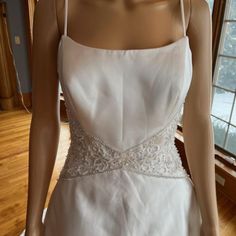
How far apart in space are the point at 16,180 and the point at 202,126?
197 centimetres

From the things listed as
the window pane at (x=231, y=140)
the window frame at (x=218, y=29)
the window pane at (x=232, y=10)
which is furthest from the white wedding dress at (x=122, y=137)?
the window pane at (x=231, y=140)

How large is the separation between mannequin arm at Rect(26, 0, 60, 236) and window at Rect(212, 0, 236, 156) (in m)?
1.66

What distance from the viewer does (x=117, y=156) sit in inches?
24.7

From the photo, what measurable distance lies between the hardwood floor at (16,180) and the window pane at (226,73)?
84 cm

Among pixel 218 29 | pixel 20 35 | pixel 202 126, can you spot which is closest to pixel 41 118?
pixel 202 126

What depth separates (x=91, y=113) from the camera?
597 mm

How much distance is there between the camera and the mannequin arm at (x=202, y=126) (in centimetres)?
64

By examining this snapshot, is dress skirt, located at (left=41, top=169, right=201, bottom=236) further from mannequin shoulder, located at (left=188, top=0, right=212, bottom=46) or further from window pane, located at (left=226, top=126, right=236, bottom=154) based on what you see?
window pane, located at (left=226, top=126, right=236, bottom=154)

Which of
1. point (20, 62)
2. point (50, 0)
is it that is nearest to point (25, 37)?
point (20, 62)

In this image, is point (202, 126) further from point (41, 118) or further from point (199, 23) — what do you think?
point (41, 118)

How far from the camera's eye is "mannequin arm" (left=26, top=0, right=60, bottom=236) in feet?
2.04

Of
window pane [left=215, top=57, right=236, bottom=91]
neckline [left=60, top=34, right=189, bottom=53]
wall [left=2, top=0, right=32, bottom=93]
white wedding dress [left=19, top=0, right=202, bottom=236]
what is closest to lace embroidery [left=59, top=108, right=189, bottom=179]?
white wedding dress [left=19, top=0, right=202, bottom=236]

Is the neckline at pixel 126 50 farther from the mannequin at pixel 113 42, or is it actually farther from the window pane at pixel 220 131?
the window pane at pixel 220 131

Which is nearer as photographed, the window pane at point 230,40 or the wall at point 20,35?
the window pane at point 230,40
